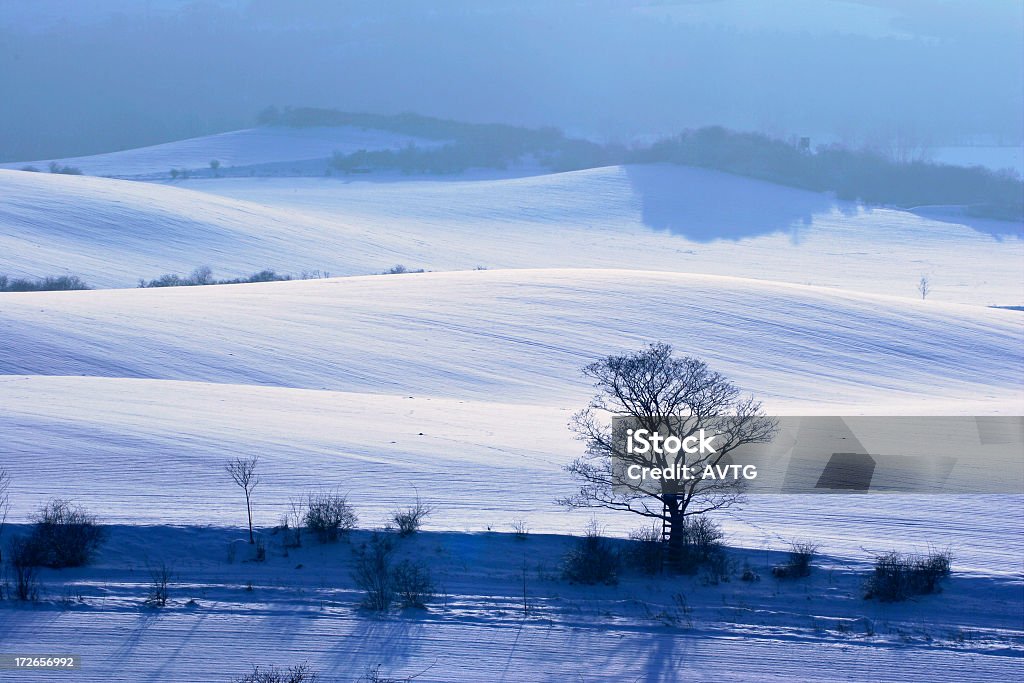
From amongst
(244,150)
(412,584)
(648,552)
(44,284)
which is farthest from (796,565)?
(244,150)

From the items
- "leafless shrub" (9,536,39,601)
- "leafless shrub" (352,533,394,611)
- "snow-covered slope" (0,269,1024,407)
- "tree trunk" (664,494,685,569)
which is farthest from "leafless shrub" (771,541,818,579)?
"snow-covered slope" (0,269,1024,407)

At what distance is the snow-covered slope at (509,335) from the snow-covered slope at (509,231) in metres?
9.94

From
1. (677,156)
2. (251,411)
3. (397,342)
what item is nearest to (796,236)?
(677,156)

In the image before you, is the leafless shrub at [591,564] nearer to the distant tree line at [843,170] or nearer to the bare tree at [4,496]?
the bare tree at [4,496]

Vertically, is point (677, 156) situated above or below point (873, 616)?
above

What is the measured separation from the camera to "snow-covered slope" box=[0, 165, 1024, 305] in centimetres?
4212

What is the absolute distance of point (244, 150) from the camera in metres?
97.2

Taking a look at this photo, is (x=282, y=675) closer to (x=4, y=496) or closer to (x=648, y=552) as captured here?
(x=648, y=552)

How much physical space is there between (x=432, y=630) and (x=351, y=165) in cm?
8128

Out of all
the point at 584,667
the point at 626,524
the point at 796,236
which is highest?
the point at 796,236

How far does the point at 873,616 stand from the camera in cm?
887

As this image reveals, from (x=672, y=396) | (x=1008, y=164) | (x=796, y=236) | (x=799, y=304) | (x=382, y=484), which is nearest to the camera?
(x=672, y=396)

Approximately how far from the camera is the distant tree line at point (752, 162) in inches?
2793

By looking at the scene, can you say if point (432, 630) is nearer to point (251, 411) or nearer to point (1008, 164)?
point (251, 411)
